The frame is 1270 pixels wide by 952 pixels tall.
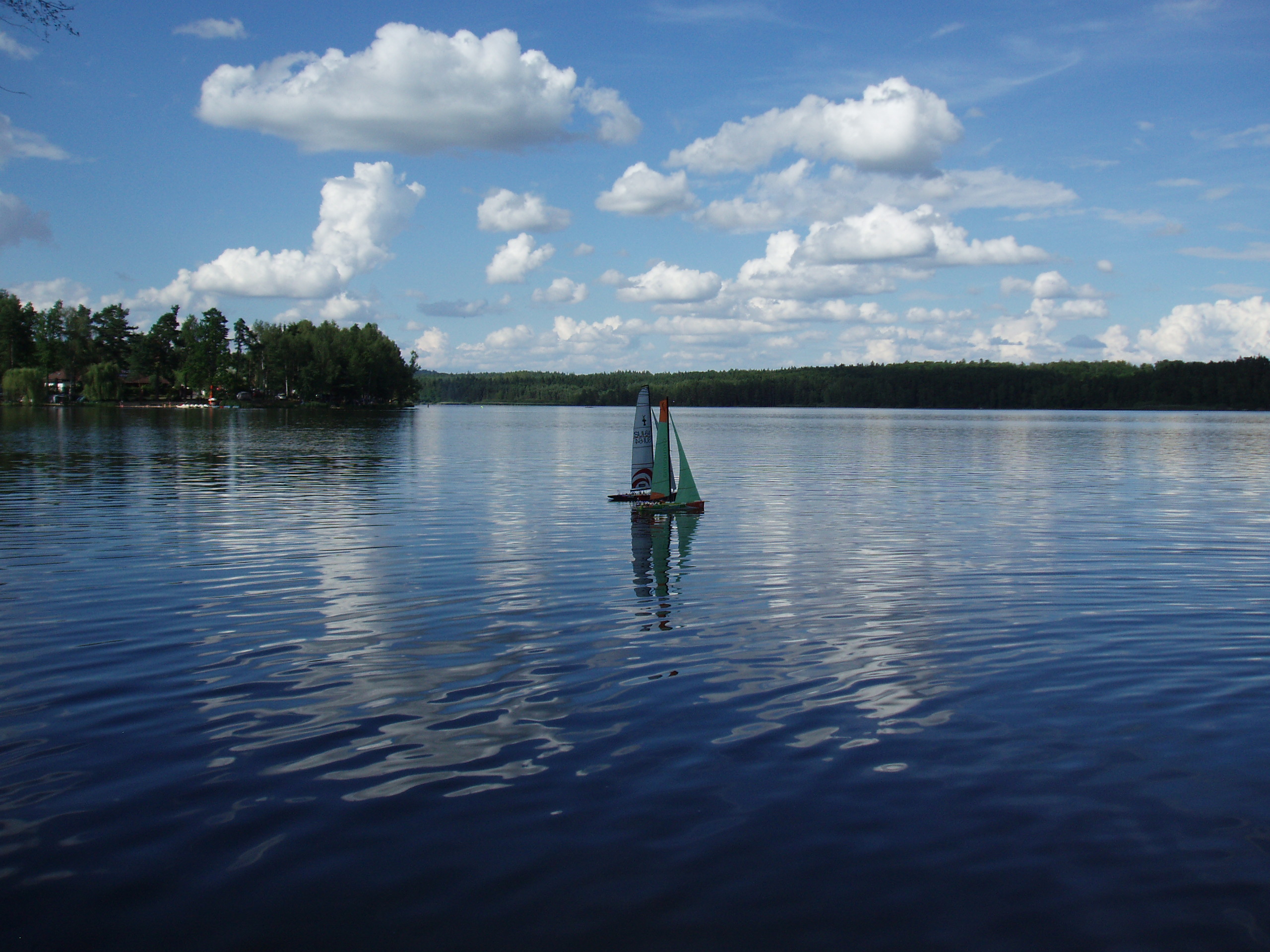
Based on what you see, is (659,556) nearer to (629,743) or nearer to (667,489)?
(667,489)

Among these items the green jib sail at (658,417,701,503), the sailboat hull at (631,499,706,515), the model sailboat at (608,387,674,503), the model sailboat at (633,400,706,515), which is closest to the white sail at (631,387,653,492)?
the model sailboat at (608,387,674,503)

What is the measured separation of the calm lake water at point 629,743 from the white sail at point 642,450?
9.81 meters

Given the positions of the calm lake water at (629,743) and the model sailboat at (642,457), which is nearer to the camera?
the calm lake water at (629,743)

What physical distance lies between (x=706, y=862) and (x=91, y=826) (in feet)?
21.2

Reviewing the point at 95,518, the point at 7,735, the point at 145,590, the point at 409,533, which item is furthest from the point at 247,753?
the point at 95,518

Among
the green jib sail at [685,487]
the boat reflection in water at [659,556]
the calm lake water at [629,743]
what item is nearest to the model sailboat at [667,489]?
the green jib sail at [685,487]

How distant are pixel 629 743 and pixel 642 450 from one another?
29.8m

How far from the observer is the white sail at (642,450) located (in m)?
41.0

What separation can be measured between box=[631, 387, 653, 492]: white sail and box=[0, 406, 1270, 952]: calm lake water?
981cm

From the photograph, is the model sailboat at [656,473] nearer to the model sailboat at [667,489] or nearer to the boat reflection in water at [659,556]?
the model sailboat at [667,489]

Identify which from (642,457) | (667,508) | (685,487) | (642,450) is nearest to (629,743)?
(667,508)

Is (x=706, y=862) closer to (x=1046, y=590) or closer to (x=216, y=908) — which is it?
(x=216, y=908)

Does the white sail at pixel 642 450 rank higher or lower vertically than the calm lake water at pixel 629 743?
higher

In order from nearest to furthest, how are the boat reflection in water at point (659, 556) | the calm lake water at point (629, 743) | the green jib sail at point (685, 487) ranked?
1. the calm lake water at point (629, 743)
2. the boat reflection in water at point (659, 556)
3. the green jib sail at point (685, 487)
